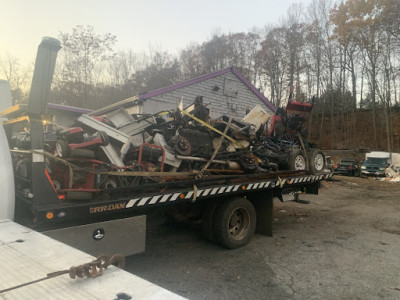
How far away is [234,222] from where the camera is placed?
5.47 meters

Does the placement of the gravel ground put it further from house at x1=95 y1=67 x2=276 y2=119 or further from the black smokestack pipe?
house at x1=95 y1=67 x2=276 y2=119

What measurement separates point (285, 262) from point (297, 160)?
8.97 feet

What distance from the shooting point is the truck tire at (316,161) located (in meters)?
7.07

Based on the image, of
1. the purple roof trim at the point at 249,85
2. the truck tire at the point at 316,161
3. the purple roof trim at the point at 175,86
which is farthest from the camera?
the purple roof trim at the point at 249,85

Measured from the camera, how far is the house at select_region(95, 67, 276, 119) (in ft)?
43.1

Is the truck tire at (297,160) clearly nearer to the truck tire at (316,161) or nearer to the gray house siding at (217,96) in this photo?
the truck tire at (316,161)

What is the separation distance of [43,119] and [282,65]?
34.6 metres

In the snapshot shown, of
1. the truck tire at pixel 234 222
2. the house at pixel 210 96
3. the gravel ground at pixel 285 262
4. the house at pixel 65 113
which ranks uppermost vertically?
the house at pixel 210 96

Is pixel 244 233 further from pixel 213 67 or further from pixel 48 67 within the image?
pixel 213 67

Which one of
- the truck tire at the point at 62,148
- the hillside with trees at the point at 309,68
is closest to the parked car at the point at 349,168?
the hillside with trees at the point at 309,68

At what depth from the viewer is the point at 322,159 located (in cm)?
745

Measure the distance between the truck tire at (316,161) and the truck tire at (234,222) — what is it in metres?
2.36

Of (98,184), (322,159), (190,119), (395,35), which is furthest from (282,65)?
(98,184)

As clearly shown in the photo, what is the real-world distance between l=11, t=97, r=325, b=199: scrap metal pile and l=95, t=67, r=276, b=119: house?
6838 mm
